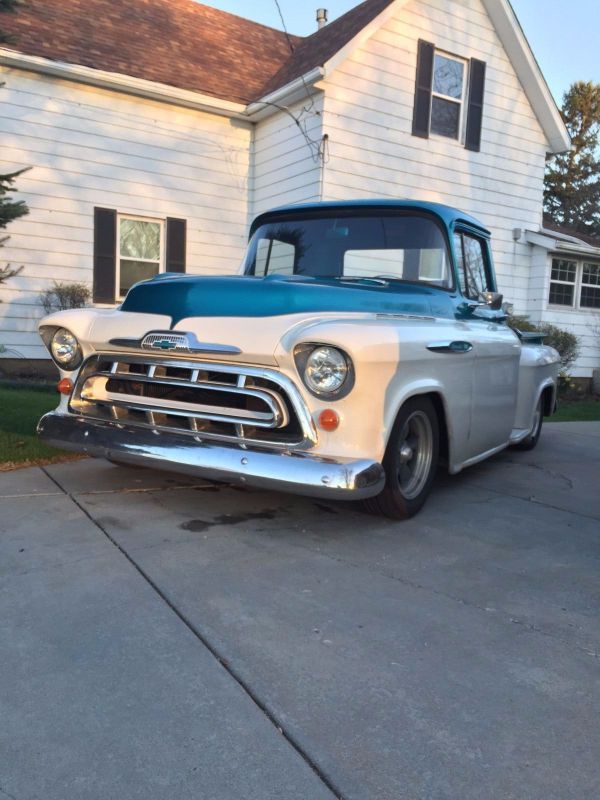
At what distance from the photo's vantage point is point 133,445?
3711 mm

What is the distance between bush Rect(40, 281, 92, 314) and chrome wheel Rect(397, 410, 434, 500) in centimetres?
704

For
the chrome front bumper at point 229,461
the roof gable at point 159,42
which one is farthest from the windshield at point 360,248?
the roof gable at point 159,42

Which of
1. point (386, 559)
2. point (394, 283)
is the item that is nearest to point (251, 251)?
point (394, 283)

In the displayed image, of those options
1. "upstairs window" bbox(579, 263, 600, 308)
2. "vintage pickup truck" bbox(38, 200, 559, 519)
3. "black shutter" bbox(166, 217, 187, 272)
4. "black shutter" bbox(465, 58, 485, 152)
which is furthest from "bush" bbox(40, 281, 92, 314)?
"upstairs window" bbox(579, 263, 600, 308)

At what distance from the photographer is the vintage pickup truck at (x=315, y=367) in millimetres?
3389

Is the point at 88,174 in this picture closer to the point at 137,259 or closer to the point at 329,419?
the point at 137,259

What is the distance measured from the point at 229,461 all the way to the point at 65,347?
4.78 feet

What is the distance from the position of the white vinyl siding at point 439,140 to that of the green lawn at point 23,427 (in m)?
5.34

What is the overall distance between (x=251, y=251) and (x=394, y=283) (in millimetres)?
1451

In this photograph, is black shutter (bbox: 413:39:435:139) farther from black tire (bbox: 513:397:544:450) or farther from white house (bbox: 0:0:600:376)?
black tire (bbox: 513:397:544:450)

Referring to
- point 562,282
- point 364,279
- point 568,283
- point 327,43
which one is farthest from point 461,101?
point 364,279

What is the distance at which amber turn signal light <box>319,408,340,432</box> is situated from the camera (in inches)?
133

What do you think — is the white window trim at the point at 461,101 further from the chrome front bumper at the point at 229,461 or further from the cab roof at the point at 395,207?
the chrome front bumper at the point at 229,461

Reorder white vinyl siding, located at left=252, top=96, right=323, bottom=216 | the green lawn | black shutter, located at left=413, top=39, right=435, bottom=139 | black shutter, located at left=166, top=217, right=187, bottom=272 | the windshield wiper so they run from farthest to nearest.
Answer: black shutter, located at left=413, top=39, right=435, bottom=139 → black shutter, located at left=166, top=217, right=187, bottom=272 → white vinyl siding, located at left=252, top=96, right=323, bottom=216 → the green lawn → the windshield wiper
